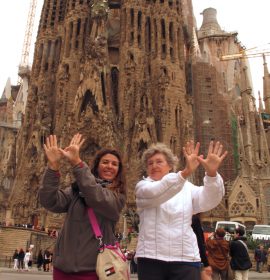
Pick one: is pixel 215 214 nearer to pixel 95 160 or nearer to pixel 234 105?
pixel 234 105

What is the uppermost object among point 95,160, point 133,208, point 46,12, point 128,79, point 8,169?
point 46,12

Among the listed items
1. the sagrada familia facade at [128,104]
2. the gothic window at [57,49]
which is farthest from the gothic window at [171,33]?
the gothic window at [57,49]

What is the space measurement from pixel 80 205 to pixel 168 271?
975 mm

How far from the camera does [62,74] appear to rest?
117ft

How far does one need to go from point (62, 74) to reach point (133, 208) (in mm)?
14734

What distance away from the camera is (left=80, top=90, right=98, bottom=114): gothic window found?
32900mm

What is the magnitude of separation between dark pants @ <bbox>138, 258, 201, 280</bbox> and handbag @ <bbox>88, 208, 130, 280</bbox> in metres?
0.38

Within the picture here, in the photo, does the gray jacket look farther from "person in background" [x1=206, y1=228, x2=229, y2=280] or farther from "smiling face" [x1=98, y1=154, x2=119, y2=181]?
"person in background" [x1=206, y1=228, x2=229, y2=280]

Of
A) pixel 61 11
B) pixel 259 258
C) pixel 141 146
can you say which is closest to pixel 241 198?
pixel 141 146

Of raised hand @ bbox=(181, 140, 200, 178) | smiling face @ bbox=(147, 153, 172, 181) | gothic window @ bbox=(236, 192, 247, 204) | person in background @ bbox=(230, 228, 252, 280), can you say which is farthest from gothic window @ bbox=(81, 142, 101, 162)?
raised hand @ bbox=(181, 140, 200, 178)

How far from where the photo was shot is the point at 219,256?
6848 millimetres

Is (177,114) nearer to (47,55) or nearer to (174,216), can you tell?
(47,55)

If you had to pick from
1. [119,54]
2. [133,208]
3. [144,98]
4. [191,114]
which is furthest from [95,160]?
[119,54]

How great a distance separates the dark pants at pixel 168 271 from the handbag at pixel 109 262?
0.38m
